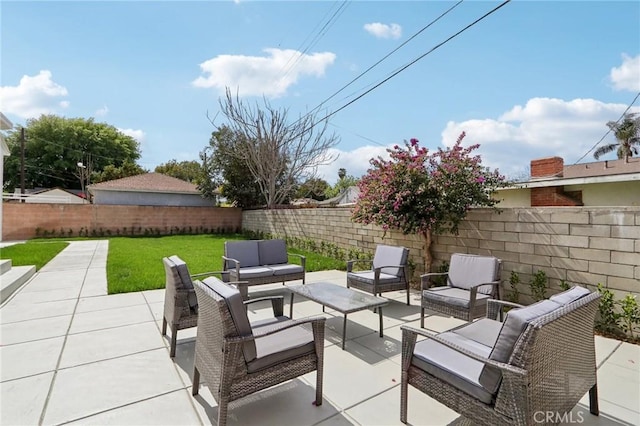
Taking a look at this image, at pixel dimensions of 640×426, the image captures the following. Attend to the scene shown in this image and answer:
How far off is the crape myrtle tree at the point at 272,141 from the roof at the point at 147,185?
18.7 feet

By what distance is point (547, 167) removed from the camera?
33.6ft

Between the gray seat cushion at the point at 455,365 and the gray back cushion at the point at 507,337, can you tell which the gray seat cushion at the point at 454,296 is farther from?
the gray back cushion at the point at 507,337

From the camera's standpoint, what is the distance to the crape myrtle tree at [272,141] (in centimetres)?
1627

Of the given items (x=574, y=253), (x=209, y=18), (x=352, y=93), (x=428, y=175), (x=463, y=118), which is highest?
(x=209, y=18)

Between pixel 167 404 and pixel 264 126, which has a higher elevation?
pixel 264 126

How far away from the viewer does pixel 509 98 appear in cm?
870

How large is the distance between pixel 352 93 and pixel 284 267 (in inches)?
279

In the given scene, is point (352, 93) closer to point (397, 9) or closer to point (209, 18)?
point (397, 9)

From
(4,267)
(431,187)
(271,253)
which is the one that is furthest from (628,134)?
(4,267)

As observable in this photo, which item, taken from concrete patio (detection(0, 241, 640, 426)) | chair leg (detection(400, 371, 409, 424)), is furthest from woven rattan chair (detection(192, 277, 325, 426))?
chair leg (detection(400, 371, 409, 424))

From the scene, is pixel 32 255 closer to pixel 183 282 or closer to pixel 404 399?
pixel 183 282

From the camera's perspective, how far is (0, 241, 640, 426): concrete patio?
88.8 inches

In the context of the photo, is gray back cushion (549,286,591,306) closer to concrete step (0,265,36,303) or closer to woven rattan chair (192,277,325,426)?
woven rattan chair (192,277,325,426)

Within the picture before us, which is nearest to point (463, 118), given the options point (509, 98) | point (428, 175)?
point (509, 98)
